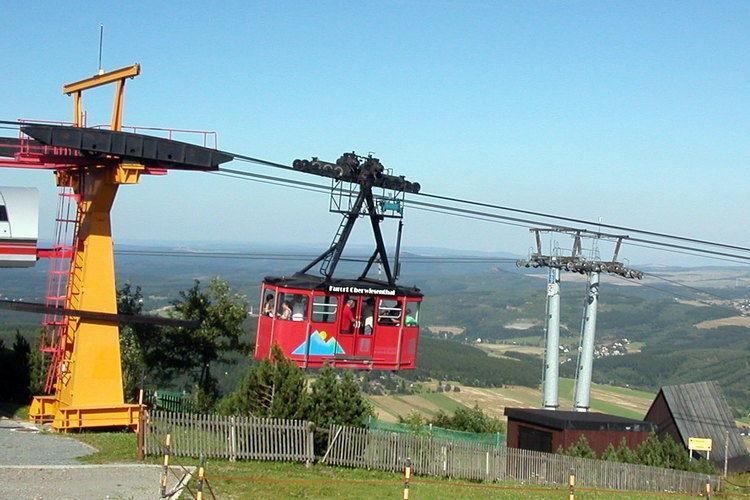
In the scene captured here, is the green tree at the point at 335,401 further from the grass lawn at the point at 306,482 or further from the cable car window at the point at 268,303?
the cable car window at the point at 268,303

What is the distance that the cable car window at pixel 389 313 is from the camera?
26.9 metres

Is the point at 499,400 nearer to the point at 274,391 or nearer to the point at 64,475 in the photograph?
the point at 274,391

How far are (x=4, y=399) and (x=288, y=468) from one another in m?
13.8

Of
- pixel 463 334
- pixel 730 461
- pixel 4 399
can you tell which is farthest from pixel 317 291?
pixel 463 334

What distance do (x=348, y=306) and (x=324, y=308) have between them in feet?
2.31

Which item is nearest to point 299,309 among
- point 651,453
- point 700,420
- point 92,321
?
point 92,321

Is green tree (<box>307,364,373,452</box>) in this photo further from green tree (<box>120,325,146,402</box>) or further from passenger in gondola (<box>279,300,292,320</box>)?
green tree (<box>120,325,146,402</box>)

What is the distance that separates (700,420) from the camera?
46.5 metres

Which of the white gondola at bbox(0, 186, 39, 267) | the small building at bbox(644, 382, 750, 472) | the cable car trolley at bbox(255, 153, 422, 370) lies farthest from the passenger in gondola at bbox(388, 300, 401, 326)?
the small building at bbox(644, 382, 750, 472)

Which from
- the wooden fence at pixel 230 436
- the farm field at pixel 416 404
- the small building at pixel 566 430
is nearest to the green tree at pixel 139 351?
the wooden fence at pixel 230 436

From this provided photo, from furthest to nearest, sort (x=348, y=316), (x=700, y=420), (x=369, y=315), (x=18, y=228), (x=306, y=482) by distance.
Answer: (x=700, y=420) < (x=18, y=228) < (x=369, y=315) < (x=348, y=316) < (x=306, y=482)

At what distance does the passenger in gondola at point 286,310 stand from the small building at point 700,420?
82.2ft

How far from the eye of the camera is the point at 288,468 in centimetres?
2302

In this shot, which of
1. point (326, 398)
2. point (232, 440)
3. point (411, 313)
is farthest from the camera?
point (411, 313)
